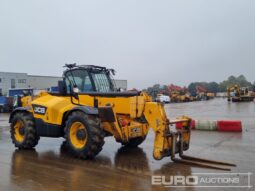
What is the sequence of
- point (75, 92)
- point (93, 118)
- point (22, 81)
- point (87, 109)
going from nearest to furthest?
point (93, 118) → point (87, 109) → point (75, 92) → point (22, 81)

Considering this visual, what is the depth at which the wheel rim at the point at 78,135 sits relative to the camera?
777 cm

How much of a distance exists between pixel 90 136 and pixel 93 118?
1.59 ft

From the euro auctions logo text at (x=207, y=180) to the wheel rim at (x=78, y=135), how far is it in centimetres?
238

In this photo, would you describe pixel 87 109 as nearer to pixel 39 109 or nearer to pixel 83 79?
pixel 83 79

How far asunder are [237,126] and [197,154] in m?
4.98

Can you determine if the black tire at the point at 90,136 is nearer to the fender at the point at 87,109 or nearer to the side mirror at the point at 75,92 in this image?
the fender at the point at 87,109

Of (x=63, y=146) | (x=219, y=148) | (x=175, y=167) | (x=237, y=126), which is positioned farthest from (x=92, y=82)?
(x=237, y=126)

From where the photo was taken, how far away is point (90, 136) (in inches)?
292

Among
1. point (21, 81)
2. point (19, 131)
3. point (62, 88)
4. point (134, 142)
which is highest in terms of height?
point (21, 81)

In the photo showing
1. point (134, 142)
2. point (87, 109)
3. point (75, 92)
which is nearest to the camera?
point (87, 109)

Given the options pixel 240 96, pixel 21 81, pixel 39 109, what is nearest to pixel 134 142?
pixel 39 109

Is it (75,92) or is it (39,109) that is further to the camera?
(39,109)

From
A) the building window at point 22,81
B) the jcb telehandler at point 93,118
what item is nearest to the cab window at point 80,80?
the jcb telehandler at point 93,118

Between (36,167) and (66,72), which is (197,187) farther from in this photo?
(66,72)
